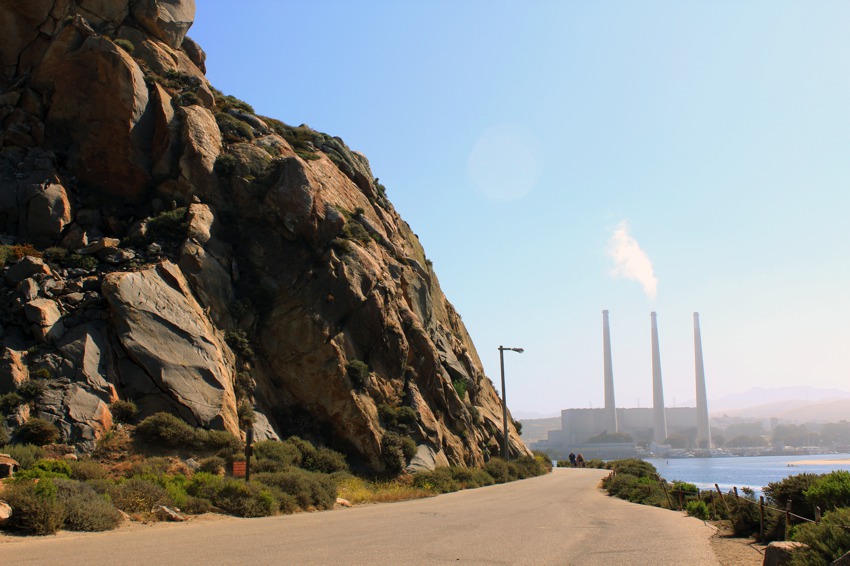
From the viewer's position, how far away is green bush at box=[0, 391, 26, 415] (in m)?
19.2

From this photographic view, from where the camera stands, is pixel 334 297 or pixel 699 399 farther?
pixel 699 399

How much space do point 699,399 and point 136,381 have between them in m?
169

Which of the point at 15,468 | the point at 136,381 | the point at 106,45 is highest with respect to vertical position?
the point at 106,45

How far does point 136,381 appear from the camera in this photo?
22.2 metres

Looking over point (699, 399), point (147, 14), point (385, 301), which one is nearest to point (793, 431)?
point (699, 399)

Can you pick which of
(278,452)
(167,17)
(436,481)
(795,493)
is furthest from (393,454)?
(167,17)

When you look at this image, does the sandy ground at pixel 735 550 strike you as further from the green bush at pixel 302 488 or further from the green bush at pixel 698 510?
the green bush at pixel 302 488

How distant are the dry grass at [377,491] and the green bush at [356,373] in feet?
16.2

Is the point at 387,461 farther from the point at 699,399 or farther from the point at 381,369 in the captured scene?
the point at 699,399

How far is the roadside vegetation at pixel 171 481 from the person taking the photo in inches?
480

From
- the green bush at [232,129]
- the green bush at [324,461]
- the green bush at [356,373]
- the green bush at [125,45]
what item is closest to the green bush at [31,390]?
the green bush at [324,461]

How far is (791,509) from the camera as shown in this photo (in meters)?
13.5

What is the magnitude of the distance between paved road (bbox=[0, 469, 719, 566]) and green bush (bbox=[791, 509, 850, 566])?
2128 millimetres

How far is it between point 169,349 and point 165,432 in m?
3.90
